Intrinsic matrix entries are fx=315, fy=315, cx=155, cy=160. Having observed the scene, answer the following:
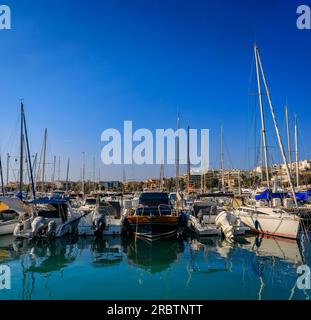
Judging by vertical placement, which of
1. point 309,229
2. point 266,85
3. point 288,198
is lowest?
point 309,229

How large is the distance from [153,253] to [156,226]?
2.70 m

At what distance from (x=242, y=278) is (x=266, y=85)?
1820 centimetres

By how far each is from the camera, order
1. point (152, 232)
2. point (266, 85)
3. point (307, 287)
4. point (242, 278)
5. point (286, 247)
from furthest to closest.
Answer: point (266, 85) < point (152, 232) < point (286, 247) < point (242, 278) < point (307, 287)

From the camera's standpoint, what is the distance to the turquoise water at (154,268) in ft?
37.4

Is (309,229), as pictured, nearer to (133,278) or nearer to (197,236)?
(197,236)

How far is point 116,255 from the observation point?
56.6 ft

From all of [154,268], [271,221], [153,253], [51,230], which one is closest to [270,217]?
[271,221]

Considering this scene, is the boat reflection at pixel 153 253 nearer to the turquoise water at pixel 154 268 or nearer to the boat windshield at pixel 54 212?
the turquoise water at pixel 154 268

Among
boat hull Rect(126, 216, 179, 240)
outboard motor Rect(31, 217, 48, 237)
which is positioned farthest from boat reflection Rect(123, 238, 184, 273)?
outboard motor Rect(31, 217, 48, 237)

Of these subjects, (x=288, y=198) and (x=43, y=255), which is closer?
(x=43, y=255)

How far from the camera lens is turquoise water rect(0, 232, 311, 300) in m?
11.4

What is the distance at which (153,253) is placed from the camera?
701 inches

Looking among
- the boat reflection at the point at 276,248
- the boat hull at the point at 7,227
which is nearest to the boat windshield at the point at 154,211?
the boat reflection at the point at 276,248
